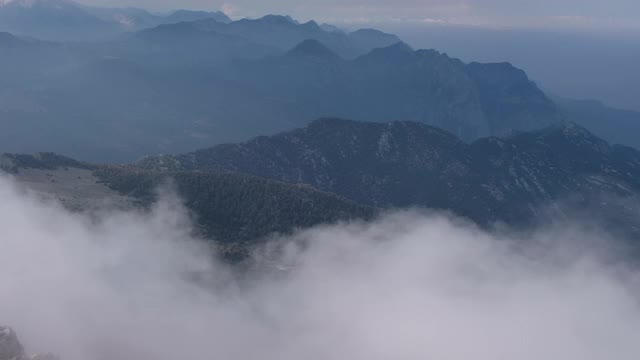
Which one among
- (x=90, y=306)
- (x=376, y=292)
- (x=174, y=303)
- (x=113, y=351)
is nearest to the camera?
(x=113, y=351)

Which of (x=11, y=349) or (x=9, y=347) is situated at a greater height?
(x=9, y=347)

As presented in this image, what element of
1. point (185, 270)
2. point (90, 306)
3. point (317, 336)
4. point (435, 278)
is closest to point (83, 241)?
point (185, 270)

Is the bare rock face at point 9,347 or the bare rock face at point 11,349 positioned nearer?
the bare rock face at point 11,349

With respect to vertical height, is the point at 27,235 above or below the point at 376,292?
above

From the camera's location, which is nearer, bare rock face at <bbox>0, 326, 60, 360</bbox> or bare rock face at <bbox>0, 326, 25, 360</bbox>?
bare rock face at <bbox>0, 326, 60, 360</bbox>

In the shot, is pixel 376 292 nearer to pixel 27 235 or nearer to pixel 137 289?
pixel 137 289
